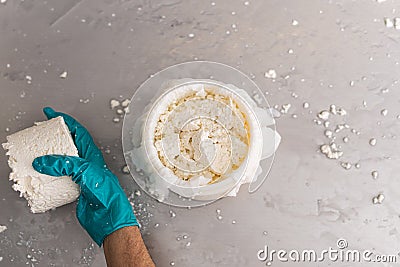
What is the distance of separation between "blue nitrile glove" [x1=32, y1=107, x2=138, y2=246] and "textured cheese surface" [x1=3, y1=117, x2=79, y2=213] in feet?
0.08

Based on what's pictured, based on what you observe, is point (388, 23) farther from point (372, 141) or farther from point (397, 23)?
point (372, 141)

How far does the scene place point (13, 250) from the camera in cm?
132

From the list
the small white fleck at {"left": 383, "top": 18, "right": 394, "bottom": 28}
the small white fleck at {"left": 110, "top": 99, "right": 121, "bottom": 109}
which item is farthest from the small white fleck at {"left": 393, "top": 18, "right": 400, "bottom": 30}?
the small white fleck at {"left": 110, "top": 99, "right": 121, "bottom": 109}

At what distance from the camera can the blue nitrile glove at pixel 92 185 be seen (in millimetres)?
Answer: 1141

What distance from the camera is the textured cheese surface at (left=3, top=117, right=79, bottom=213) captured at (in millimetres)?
1156

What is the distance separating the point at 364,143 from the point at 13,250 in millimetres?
1009

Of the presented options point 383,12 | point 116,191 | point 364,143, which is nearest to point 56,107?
point 116,191

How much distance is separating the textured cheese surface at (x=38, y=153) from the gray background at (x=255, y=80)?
0.17 m

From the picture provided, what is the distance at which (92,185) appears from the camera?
1.19 m

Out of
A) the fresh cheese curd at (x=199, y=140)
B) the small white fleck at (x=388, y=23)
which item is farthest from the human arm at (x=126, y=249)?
the small white fleck at (x=388, y=23)

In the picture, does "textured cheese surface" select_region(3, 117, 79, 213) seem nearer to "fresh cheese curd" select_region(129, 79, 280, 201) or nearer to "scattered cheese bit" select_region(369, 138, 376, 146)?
"fresh cheese curd" select_region(129, 79, 280, 201)

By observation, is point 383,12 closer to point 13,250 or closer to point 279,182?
point 279,182

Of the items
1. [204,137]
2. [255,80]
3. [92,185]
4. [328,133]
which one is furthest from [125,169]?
[328,133]

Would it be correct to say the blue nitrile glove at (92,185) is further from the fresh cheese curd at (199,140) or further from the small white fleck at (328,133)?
the small white fleck at (328,133)
